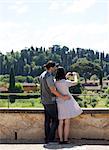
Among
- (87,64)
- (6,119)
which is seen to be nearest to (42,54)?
(87,64)

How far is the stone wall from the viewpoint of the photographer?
628 cm

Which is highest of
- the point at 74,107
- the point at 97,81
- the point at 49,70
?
the point at 49,70

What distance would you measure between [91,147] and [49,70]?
Result: 1246 mm

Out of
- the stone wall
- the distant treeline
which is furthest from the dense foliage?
the stone wall

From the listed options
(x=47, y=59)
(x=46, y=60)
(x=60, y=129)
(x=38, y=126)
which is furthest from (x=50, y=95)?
(x=47, y=59)

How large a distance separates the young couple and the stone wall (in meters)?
0.34

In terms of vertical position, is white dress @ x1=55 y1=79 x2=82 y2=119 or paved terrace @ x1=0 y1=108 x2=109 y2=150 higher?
white dress @ x1=55 y1=79 x2=82 y2=119

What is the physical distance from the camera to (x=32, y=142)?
6.16m

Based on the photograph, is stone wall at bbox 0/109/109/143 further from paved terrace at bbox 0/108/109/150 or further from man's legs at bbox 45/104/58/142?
man's legs at bbox 45/104/58/142

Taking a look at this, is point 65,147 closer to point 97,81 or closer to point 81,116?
point 81,116

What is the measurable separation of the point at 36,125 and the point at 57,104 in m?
0.64

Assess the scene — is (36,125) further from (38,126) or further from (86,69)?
(86,69)

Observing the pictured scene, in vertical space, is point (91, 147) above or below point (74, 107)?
below

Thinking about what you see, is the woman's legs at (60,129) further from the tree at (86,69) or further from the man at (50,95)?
Answer: the tree at (86,69)
